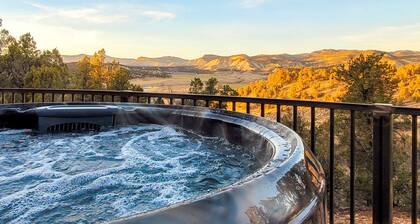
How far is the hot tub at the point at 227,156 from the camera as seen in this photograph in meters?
0.60

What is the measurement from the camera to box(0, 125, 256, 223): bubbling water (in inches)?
51.6

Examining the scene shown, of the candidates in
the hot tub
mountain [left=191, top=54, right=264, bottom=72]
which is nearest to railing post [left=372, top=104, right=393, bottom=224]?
the hot tub

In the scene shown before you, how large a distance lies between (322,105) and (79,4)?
38.7ft

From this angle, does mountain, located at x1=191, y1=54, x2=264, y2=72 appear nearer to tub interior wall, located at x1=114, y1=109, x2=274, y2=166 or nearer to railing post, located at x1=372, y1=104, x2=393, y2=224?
tub interior wall, located at x1=114, y1=109, x2=274, y2=166

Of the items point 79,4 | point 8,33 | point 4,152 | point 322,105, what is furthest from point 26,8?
point 322,105

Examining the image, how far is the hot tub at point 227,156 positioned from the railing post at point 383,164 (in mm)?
830

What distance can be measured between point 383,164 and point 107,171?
67.6 inches

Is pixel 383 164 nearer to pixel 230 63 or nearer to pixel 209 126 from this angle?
pixel 209 126

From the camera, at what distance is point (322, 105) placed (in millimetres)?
2463

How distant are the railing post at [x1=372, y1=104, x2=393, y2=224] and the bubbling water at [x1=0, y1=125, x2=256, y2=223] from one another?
92 centimetres

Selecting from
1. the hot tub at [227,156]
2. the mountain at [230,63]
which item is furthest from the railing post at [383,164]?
the mountain at [230,63]

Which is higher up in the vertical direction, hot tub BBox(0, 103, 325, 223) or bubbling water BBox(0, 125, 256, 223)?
hot tub BBox(0, 103, 325, 223)

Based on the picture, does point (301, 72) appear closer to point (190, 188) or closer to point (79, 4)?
point (79, 4)

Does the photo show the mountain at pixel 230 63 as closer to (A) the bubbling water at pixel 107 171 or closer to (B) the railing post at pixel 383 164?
(A) the bubbling water at pixel 107 171
